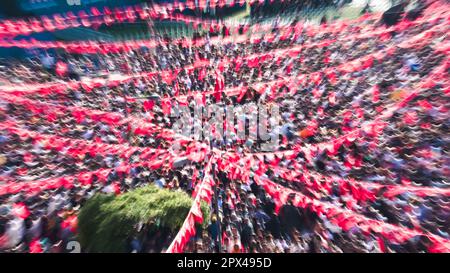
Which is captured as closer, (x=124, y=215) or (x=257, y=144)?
(x=124, y=215)

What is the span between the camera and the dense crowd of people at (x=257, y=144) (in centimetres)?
612

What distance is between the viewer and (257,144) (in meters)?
9.09

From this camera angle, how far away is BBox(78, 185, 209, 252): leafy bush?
5.43m

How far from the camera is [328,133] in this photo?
29.8 feet

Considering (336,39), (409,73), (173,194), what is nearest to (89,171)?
(173,194)

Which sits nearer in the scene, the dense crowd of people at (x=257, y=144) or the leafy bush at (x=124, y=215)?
the leafy bush at (x=124, y=215)

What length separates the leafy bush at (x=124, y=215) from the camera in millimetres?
Result: 5430

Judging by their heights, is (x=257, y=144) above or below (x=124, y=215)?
above

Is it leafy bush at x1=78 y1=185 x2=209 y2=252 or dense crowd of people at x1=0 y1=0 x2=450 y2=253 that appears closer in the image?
leafy bush at x1=78 y1=185 x2=209 y2=252

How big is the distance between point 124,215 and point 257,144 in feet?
16.0

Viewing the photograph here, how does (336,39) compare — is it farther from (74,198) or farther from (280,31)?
(74,198)

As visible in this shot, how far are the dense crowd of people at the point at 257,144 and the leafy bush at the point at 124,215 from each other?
0.96ft

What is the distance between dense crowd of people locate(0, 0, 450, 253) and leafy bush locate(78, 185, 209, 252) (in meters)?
0.29
